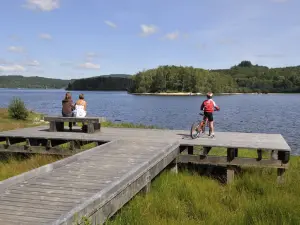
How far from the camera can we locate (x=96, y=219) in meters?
4.66

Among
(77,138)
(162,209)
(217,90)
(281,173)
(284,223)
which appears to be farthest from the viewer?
(217,90)

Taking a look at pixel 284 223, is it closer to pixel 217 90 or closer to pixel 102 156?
pixel 102 156

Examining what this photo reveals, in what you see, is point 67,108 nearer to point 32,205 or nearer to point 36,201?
point 36,201

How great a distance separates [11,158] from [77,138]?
7.76 ft

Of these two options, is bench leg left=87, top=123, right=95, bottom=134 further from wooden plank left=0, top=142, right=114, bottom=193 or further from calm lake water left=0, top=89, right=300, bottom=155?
calm lake water left=0, top=89, right=300, bottom=155

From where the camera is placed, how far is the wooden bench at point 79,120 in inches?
471

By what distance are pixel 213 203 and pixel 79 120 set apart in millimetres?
6683

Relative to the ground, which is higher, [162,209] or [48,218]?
[48,218]

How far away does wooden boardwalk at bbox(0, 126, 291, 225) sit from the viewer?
4.45 meters

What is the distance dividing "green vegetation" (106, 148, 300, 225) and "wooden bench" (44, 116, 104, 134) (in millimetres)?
4162

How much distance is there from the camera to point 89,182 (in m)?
5.81

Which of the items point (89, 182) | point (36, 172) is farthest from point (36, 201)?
point (36, 172)

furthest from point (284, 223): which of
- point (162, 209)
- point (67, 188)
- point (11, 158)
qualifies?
point (11, 158)

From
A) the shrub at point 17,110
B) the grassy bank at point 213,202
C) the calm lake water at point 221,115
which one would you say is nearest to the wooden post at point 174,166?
the grassy bank at point 213,202
